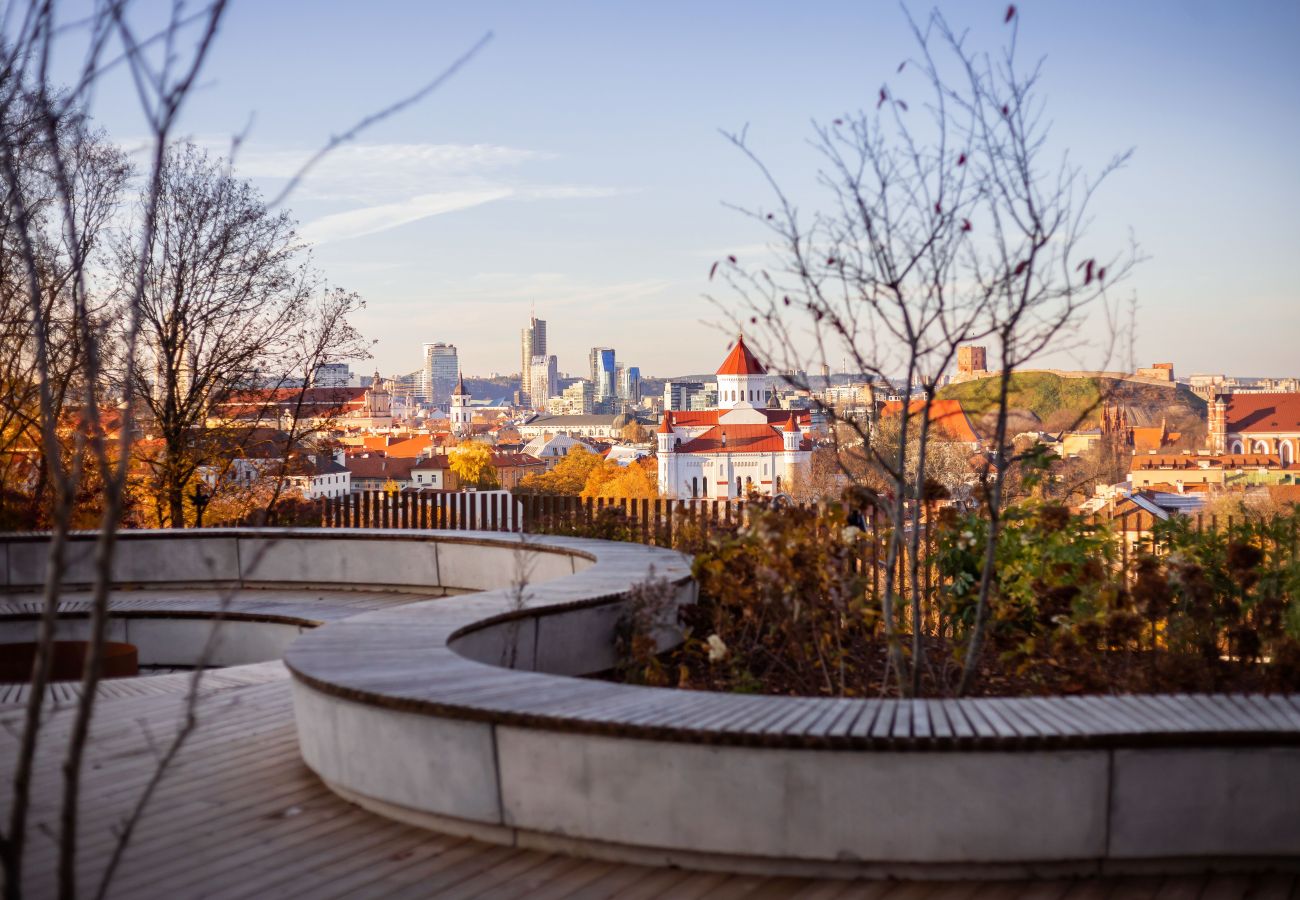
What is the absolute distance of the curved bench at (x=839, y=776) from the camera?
3381 millimetres

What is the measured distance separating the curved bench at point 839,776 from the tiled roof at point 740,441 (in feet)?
326

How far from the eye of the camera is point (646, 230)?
127 ft

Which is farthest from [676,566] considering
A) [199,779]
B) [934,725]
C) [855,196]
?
[934,725]

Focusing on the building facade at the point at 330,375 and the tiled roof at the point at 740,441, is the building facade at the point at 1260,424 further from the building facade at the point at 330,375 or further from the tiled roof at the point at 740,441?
the building facade at the point at 330,375

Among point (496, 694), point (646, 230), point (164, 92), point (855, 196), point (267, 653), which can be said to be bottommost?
point (267, 653)

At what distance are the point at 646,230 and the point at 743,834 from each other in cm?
3604

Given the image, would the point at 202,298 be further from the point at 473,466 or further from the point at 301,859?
the point at 473,466

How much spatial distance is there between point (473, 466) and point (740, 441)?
24082 mm

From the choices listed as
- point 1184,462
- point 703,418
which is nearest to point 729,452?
point 703,418

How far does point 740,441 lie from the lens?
10456 cm

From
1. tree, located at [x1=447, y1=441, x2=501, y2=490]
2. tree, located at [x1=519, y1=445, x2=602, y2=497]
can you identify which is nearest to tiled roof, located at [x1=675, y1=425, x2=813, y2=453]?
tree, located at [x1=519, y1=445, x2=602, y2=497]

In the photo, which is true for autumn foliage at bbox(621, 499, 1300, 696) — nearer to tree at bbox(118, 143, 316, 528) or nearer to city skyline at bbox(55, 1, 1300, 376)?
city skyline at bbox(55, 1, 1300, 376)

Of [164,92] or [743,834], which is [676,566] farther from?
[164,92]

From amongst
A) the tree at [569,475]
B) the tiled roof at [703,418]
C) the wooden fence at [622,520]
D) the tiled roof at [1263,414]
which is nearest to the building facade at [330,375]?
the wooden fence at [622,520]
